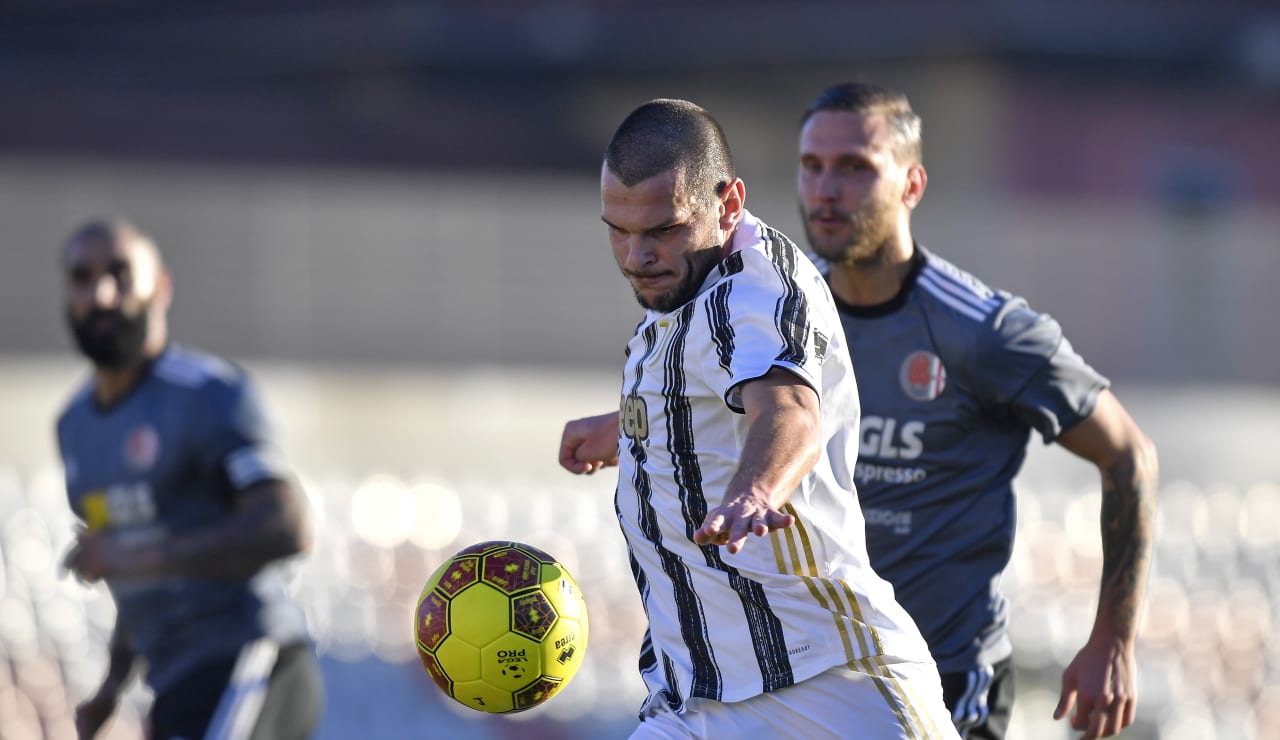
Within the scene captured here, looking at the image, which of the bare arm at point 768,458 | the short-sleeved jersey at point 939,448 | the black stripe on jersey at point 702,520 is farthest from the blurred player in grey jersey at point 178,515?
the bare arm at point 768,458

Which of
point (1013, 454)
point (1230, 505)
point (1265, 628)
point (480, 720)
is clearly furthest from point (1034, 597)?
point (1013, 454)

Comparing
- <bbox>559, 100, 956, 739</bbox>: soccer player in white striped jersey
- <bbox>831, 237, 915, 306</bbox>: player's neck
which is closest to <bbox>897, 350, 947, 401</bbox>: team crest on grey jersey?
<bbox>831, 237, 915, 306</bbox>: player's neck

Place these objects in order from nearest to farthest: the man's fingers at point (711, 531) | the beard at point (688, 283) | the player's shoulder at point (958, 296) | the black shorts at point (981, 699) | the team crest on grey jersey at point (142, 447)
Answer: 1. the man's fingers at point (711, 531)
2. the beard at point (688, 283)
3. the player's shoulder at point (958, 296)
4. the black shorts at point (981, 699)
5. the team crest on grey jersey at point (142, 447)

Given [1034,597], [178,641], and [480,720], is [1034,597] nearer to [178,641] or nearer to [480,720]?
[480,720]

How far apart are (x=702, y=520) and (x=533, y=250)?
15249 mm

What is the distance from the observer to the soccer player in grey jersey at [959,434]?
4.82 m

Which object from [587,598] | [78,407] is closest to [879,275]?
[78,407]

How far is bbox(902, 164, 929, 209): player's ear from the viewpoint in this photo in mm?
5254

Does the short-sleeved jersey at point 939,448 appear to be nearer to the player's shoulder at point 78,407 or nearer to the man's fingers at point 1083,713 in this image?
the man's fingers at point 1083,713

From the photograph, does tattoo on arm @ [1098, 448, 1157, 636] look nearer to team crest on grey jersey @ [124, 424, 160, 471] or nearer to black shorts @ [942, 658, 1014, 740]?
black shorts @ [942, 658, 1014, 740]

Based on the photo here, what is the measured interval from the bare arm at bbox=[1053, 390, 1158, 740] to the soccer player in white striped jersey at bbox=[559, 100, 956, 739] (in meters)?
1.11

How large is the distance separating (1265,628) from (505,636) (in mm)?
9361

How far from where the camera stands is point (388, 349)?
18484mm

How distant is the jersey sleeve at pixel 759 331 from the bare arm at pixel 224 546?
9.04ft
